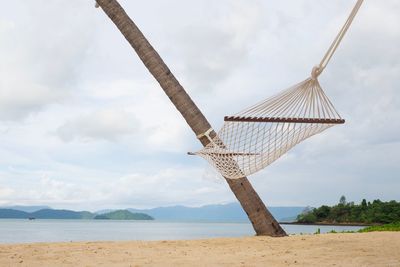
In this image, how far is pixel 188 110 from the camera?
9.20 metres

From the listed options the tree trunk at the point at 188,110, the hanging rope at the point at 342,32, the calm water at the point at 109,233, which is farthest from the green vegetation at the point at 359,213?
the hanging rope at the point at 342,32

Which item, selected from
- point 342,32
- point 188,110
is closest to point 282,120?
point 342,32

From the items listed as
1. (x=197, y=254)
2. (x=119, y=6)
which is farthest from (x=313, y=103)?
(x=119, y=6)

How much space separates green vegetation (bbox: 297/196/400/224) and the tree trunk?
67.8 feet

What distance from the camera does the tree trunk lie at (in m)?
9.19

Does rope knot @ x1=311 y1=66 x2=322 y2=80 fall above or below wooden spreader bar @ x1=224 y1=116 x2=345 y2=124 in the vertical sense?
above

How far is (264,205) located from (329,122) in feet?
9.95

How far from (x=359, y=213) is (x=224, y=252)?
2986cm

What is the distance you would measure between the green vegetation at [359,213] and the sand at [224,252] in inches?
848

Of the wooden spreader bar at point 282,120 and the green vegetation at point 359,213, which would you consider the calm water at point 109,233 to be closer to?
the green vegetation at point 359,213

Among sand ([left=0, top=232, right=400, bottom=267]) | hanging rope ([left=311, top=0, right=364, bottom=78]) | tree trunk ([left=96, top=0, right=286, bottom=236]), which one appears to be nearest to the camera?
hanging rope ([left=311, top=0, right=364, bottom=78])

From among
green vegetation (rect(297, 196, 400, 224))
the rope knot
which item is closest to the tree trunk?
the rope knot

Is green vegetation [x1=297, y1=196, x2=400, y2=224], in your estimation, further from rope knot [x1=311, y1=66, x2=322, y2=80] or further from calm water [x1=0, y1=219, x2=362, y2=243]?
rope knot [x1=311, y1=66, x2=322, y2=80]

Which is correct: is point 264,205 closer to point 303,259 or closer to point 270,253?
point 270,253
